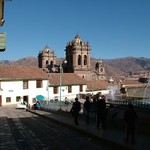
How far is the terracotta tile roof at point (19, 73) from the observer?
182 ft

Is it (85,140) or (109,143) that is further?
(85,140)

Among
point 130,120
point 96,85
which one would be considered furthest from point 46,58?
point 130,120

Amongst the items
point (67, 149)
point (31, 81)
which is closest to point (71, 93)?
point (31, 81)

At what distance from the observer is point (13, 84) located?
55375 mm

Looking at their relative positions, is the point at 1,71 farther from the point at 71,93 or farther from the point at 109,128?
the point at 109,128

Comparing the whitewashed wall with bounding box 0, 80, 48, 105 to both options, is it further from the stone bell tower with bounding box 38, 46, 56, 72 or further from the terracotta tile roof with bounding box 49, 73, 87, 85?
the stone bell tower with bounding box 38, 46, 56, 72

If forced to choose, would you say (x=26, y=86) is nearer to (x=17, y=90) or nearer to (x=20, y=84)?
(x=20, y=84)

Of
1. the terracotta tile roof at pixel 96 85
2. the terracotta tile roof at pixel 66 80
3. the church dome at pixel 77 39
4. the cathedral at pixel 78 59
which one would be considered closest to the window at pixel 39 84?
the terracotta tile roof at pixel 66 80

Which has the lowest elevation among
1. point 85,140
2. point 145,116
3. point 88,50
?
point 85,140

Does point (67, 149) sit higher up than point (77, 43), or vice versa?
point (77, 43)

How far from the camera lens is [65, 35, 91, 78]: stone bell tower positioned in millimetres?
88562

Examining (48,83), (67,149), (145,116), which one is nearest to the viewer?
(67,149)

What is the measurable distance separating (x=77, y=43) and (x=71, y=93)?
27276 millimetres

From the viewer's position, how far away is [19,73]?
5794cm
